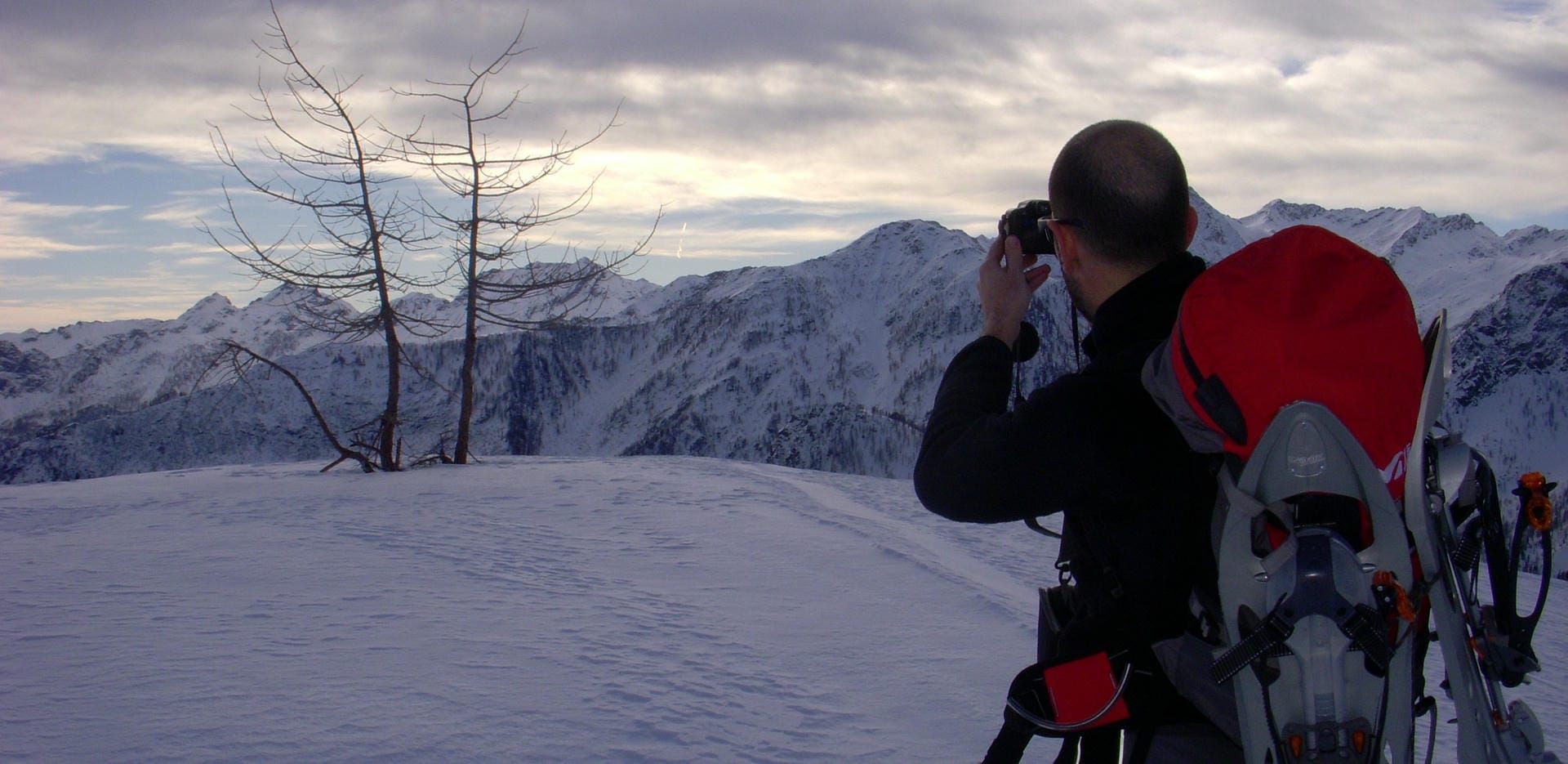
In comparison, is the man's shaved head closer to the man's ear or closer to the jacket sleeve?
the man's ear

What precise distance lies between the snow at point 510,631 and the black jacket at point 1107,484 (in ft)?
5.40

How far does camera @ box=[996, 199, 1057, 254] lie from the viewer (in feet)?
7.21

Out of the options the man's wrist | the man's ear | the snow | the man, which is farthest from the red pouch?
the snow

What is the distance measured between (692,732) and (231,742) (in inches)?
55.2

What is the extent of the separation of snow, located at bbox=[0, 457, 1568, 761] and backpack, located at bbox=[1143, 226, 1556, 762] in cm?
191

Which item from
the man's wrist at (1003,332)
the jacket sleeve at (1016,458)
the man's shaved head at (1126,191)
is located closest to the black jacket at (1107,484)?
the jacket sleeve at (1016,458)

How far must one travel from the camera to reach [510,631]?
437 cm

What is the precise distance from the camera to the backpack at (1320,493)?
A: 158 cm

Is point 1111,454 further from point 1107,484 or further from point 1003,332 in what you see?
point 1003,332

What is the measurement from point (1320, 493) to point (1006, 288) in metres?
0.80

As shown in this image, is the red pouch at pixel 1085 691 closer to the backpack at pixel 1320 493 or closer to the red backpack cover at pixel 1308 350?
the backpack at pixel 1320 493

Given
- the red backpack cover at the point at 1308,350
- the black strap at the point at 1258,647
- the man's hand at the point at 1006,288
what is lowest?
the black strap at the point at 1258,647

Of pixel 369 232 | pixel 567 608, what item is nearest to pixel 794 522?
pixel 567 608

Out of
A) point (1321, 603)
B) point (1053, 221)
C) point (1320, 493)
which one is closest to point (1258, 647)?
point (1321, 603)
